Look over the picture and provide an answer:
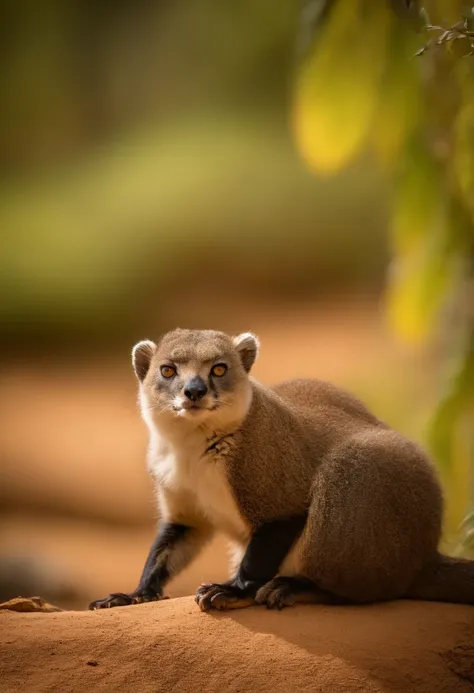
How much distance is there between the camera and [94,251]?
15.9 metres

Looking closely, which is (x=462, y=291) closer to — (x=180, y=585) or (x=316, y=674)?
(x=316, y=674)

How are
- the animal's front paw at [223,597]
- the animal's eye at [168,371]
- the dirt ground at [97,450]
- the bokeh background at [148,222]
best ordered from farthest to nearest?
the bokeh background at [148,222] → the dirt ground at [97,450] → the animal's eye at [168,371] → the animal's front paw at [223,597]

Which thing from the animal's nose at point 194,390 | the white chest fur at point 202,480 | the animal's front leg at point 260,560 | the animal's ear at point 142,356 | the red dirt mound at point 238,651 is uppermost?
the animal's ear at point 142,356

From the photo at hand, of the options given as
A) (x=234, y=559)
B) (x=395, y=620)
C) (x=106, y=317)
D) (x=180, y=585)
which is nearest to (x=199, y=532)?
(x=234, y=559)

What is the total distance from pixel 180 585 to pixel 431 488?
13.9 feet

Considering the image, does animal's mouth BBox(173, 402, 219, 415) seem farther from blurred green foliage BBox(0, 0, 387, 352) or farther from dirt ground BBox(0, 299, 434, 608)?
blurred green foliage BBox(0, 0, 387, 352)

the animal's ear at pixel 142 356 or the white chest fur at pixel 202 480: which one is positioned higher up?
the animal's ear at pixel 142 356

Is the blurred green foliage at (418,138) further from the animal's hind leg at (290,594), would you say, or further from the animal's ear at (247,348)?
the animal's hind leg at (290,594)

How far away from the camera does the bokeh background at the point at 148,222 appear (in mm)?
13688

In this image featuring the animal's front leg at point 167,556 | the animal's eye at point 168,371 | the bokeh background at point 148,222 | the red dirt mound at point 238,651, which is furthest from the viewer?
the bokeh background at point 148,222

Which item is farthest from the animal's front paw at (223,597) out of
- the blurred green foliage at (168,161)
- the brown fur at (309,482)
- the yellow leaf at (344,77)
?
the blurred green foliage at (168,161)

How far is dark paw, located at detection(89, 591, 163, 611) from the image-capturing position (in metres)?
5.12

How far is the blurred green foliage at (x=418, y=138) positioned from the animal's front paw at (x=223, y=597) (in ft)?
4.61

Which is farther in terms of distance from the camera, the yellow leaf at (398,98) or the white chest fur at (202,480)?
the yellow leaf at (398,98)
